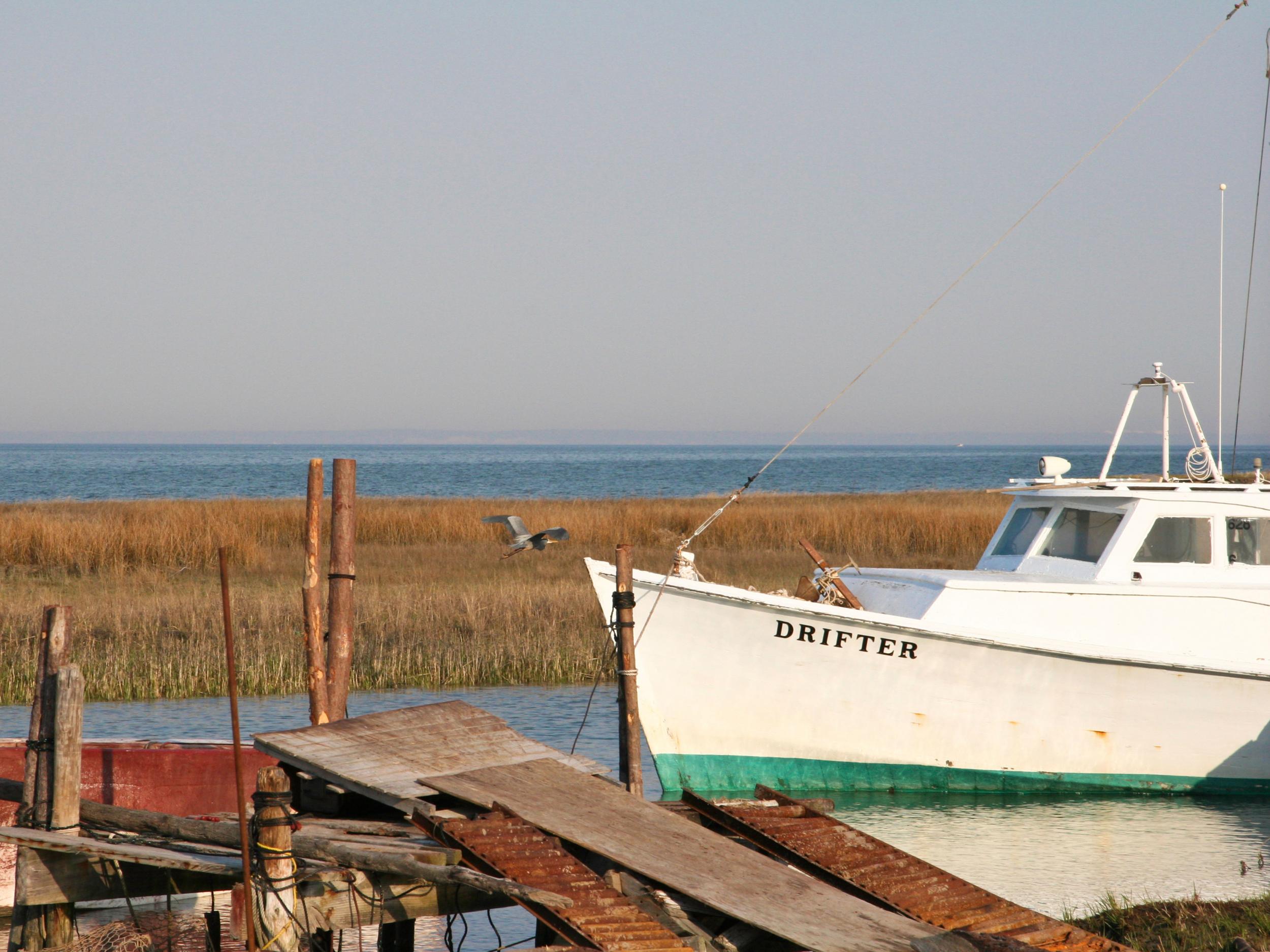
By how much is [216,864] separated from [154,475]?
80.0 metres

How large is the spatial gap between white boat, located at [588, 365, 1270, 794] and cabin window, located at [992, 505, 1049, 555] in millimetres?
994

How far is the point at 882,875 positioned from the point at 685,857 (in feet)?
3.26

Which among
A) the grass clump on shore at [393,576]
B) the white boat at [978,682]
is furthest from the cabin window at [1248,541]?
the grass clump on shore at [393,576]

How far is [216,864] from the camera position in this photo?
19.4ft

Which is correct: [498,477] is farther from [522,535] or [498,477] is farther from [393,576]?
[522,535]

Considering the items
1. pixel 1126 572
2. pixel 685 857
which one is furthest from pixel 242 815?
pixel 1126 572

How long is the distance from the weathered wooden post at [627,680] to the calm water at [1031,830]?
111 cm

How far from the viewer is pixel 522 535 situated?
373 inches

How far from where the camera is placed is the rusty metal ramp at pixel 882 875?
5.95m

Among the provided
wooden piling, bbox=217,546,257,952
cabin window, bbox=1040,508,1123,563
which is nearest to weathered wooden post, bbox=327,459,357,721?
wooden piling, bbox=217,546,257,952

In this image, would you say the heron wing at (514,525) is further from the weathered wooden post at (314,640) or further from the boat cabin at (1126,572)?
the boat cabin at (1126,572)

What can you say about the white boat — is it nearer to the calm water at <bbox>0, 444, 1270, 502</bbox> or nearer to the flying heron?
the flying heron

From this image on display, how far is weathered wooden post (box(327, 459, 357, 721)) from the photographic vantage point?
8.71 m

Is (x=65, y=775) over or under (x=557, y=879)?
over
